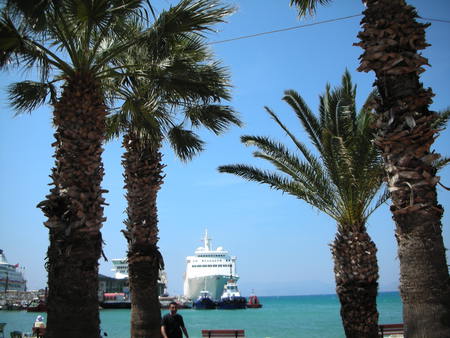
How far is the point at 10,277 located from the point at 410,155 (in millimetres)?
130650

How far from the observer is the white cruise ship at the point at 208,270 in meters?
79.2

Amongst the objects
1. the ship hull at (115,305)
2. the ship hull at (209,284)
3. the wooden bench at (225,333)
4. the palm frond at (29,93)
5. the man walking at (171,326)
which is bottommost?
the ship hull at (115,305)

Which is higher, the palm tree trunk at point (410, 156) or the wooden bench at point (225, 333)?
the palm tree trunk at point (410, 156)

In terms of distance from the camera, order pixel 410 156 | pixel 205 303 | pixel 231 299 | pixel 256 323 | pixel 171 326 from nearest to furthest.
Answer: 1. pixel 410 156
2. pixel 171 326
3. pixel 256 323
4. pixel 231 299
5. pixel 205 303

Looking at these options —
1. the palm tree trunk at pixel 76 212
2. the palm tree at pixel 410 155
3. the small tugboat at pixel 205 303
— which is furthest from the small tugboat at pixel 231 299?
the palm tree at pixel 410 155

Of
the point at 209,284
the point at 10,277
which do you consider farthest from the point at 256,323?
the point at 10,277

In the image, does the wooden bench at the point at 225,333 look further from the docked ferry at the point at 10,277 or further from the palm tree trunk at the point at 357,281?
the docked ferry at the point at 10,277

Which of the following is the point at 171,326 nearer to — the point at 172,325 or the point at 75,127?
the point at 172,325

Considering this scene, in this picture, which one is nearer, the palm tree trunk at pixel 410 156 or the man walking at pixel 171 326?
the palm tree trunk at pixel 410 156

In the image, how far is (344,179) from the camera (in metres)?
9.79

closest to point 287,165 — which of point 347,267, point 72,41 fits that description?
point 347,267

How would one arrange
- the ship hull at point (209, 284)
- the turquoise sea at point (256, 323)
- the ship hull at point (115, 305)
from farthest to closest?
the ship hull at point (115, 305)
the ship hull at point (209, 284)
the turquoise sea at point (256, 323)

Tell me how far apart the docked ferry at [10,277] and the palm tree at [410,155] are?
11919cm

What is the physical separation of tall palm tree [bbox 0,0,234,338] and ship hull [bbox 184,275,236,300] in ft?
241
